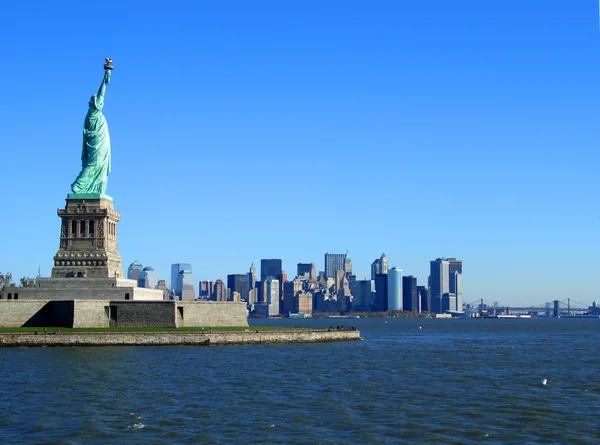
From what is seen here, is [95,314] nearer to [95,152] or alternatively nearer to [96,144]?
[95,152]

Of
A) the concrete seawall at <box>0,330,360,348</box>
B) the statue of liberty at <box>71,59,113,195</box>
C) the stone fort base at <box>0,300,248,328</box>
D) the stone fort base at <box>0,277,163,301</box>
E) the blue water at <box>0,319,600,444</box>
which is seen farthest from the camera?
the statue of liberty at <box>71,59,113,195</box>

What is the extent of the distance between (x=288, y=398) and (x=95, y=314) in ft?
134

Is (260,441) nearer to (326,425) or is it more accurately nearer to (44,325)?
(326,425)

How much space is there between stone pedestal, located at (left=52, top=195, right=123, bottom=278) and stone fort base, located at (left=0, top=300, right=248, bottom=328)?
205 inches

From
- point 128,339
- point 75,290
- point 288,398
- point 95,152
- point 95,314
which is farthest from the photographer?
point 95,152

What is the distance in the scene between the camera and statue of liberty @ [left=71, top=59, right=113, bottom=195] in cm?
8900

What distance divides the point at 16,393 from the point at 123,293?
39563 millimetres

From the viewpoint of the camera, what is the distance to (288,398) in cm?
4269

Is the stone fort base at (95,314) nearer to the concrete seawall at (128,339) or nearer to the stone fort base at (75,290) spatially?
the stone fort base at (75,290)

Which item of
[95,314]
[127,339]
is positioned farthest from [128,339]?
[95,314]

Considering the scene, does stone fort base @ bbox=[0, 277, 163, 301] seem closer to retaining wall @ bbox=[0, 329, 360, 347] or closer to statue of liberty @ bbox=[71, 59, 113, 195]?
retaining wall @ bbox=[0, 329, 360, 347]

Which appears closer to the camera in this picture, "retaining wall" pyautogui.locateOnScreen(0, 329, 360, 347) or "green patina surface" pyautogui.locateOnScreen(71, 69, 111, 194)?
"retaining wall" pyautogui.locateOnScreen(0, 329, 360, 347)

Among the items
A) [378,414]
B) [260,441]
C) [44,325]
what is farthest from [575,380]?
[44,325]

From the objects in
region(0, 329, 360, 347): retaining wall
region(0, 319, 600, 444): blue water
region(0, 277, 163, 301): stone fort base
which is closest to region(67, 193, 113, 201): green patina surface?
region(0, 277, 163, 301): stone fort base
